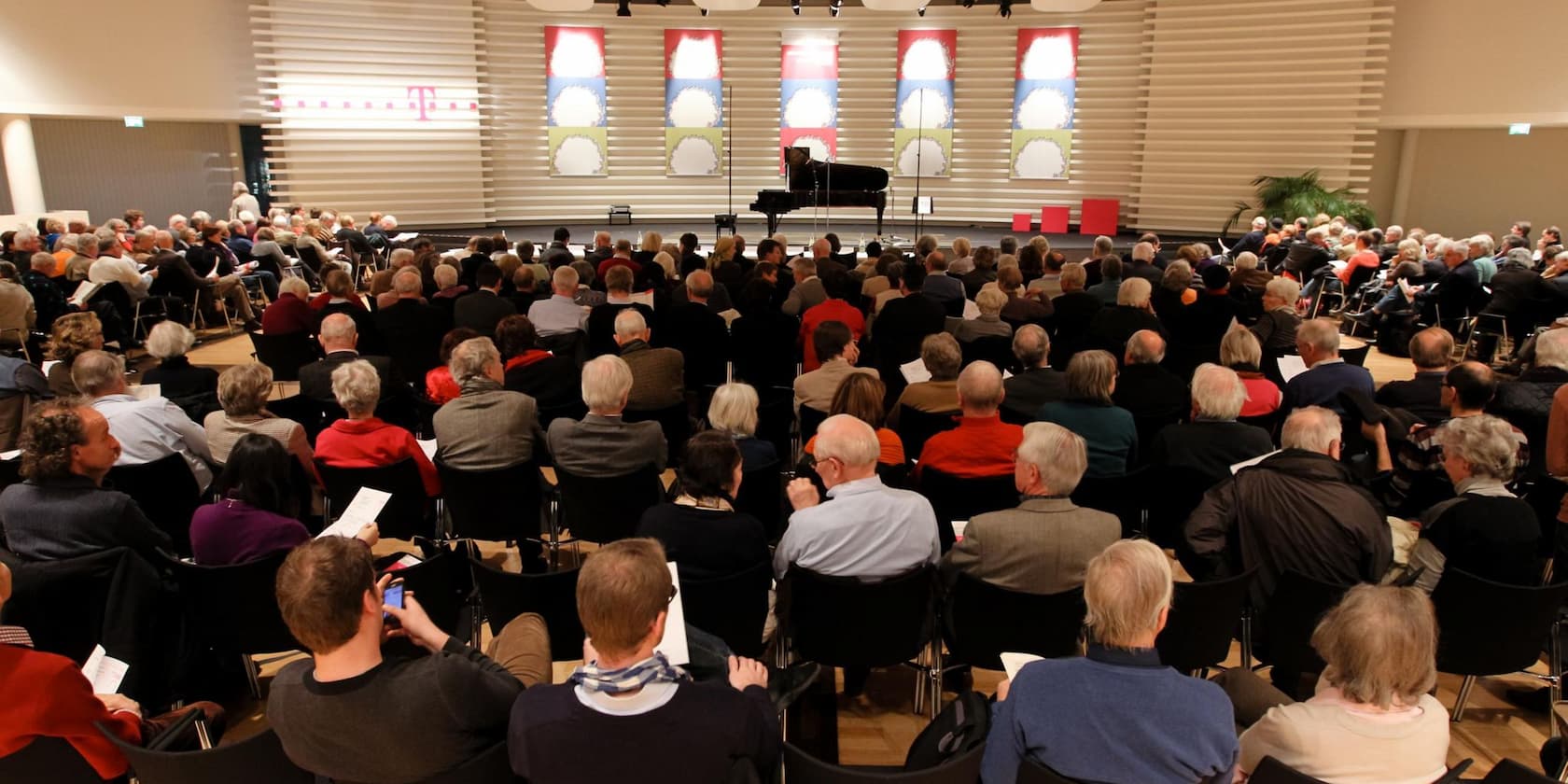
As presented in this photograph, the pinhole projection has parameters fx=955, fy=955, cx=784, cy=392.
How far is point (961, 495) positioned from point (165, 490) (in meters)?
3.54

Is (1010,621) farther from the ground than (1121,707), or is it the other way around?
(1121,707)

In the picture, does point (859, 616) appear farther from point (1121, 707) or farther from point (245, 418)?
point (245, 418)

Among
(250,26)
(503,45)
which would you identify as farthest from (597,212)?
(250,26)

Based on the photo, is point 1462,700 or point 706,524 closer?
point 706,524

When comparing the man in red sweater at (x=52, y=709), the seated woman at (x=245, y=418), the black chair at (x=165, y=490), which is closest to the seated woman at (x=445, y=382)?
the seated woman at (x=245, y=418)

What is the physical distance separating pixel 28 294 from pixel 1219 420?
1020 centimetres

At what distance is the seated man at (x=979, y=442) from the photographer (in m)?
4.15

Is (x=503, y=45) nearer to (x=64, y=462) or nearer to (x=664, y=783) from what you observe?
(x=64, y=462)

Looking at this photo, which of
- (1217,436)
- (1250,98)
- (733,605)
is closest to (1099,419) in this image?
→ (1217,436)

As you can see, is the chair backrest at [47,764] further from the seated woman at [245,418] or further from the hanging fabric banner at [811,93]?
the hanging fabric banner at [811,93]

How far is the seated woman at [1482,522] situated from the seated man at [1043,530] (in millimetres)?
1359

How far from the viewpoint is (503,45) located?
18.1m

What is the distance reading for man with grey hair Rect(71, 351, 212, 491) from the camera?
4379mm

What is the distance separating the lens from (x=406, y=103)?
17.2 m
